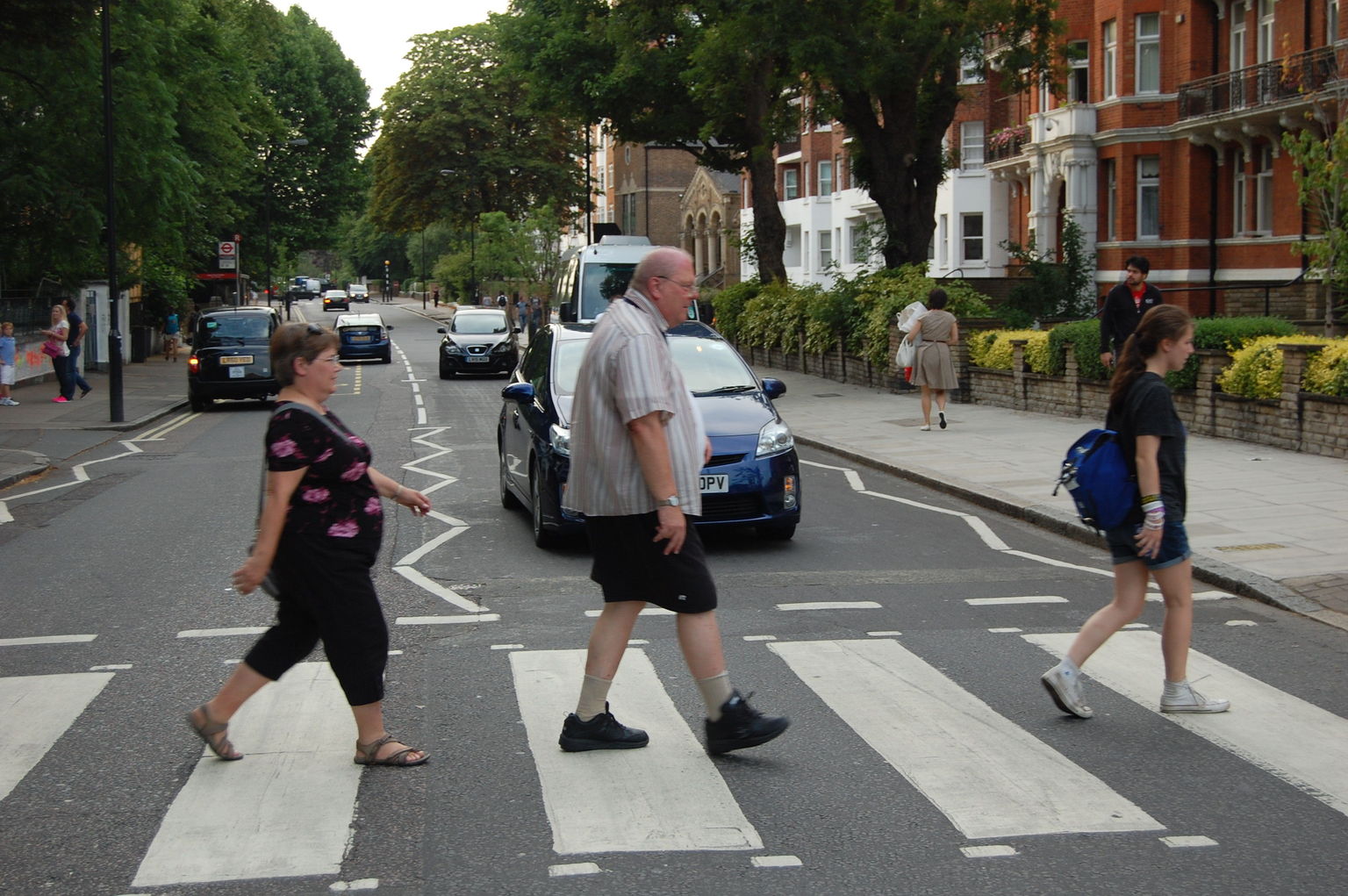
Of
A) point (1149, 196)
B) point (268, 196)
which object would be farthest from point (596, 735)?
point (268, 196)

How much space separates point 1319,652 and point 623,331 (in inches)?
164

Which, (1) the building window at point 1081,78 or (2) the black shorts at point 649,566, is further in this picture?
(1) the building window at point 1081,78

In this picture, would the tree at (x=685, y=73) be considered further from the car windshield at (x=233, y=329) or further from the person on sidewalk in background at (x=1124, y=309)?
the person on sidewalk in background at (x=1124, y=309)

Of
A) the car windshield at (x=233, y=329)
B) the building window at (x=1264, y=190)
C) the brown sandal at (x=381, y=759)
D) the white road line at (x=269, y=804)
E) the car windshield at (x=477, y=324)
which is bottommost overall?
the white road line at (x=269, y=804)

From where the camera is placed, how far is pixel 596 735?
18.2 feet

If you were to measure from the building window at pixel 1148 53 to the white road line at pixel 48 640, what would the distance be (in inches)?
1292

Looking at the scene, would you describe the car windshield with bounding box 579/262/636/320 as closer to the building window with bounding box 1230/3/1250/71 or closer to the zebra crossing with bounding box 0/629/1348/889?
the building window with bounding box 1230/3/1250/71

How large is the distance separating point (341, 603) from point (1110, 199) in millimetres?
35066

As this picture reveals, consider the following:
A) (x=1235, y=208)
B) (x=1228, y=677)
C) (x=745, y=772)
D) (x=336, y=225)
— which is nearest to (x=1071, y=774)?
(x=745, y=772)

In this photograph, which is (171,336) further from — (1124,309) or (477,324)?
(1124,309)

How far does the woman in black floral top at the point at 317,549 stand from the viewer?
5.15 meters

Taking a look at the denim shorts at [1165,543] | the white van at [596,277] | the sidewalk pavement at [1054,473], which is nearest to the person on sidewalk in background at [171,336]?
the sidewalk pavement at [1054,473]

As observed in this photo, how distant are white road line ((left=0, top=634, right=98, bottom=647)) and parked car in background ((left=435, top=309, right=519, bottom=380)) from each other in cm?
2662

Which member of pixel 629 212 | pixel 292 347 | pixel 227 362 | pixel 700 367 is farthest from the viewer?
pixel 629 212
